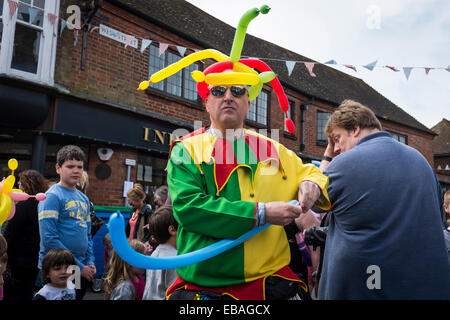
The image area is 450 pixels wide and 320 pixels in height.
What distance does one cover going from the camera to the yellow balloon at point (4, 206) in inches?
88.1

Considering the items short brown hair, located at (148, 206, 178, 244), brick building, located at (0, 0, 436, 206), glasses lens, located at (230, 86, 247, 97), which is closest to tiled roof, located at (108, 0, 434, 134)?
brick building, located at (0, 0, 436, 206)

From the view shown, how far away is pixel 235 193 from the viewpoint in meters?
1.58

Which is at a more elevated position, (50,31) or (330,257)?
(50,31)

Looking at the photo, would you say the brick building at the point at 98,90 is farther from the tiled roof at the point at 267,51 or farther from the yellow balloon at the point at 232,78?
the yellow balloon at the point at 232,78

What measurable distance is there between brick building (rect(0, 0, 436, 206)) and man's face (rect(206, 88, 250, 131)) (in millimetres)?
6405

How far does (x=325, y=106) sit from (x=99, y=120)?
10.2 m

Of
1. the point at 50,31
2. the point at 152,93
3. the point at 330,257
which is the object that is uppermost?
the point at 50,31

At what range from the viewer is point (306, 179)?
5.40ft

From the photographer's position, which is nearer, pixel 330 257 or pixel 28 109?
pixel 330 257

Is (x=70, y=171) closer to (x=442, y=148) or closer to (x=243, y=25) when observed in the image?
(x=243, y=25)

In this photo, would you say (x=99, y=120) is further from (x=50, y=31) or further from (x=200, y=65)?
(x=200, y=65)

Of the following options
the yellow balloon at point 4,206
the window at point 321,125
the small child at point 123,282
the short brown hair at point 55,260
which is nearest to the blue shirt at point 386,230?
the small child at point 123,282
